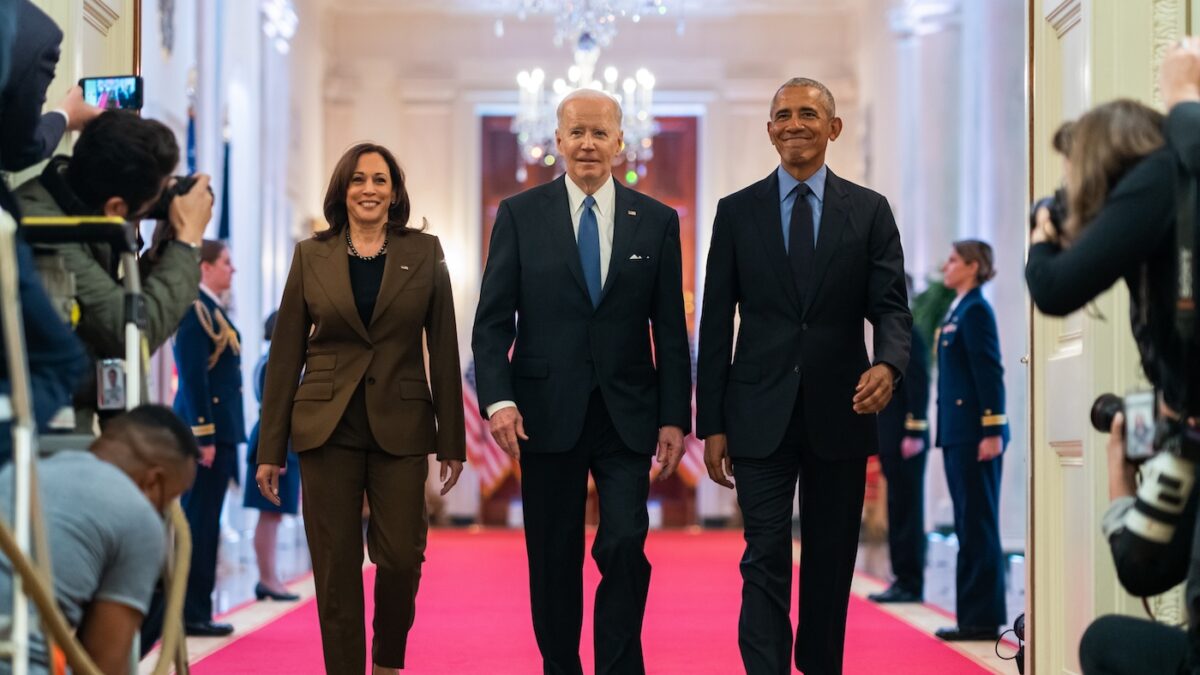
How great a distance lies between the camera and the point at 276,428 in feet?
15.1

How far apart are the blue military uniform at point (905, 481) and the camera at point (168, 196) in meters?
6.01

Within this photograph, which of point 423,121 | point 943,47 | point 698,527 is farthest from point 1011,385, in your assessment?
point 423,121

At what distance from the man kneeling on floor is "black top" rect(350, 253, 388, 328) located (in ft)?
5.52

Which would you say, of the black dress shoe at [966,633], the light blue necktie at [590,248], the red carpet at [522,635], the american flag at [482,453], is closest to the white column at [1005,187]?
the red carpet at [522,635]

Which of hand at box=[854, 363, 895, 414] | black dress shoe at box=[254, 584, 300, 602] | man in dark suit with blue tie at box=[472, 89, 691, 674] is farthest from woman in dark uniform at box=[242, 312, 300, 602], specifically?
hand at box=[854, 363, 895, 414]

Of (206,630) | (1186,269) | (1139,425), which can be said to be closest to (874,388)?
(1139,425)

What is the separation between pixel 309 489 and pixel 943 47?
10.7 metres

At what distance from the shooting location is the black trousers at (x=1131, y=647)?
2.88 m

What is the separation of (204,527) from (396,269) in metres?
2.90

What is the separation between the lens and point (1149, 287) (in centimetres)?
288

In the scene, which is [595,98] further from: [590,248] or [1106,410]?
[1106,410]

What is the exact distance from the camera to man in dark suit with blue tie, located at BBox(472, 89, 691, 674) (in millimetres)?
4406

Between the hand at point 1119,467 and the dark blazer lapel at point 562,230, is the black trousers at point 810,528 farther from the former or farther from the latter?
the hand at point 1119,467

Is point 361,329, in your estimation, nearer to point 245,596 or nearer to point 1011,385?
point 245,596
